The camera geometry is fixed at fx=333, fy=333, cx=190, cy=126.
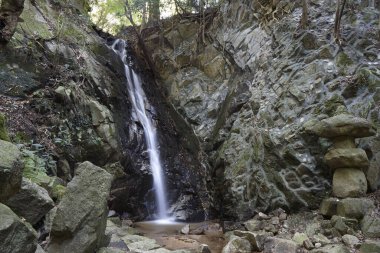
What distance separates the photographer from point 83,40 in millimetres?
10094

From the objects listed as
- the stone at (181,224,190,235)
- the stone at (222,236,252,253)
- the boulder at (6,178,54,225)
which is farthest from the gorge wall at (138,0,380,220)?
the boulder at (6,178,54,225)

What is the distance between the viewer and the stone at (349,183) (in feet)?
19.5

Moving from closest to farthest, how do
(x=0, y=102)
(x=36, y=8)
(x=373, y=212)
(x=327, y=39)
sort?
(x=373, y=212) → (x=0, y=102) → (x=327, y=39) → (x=36, y=8)

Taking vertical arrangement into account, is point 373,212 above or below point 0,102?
below

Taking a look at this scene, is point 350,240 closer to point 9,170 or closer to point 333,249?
point 333,249

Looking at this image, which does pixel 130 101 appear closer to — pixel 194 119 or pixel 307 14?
pixel 194 119

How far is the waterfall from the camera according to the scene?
912 cm

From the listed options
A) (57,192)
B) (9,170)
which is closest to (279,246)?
(57,192)

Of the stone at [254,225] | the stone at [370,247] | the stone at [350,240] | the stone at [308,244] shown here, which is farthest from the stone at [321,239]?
the stone at [254,225]

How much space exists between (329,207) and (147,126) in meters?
5.90

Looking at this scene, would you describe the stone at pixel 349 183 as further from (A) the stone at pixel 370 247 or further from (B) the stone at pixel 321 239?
(A) the stone at pixel 370 247

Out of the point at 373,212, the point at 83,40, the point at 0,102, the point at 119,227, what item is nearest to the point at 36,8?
the point at 83,40

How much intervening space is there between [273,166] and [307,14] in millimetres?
4242

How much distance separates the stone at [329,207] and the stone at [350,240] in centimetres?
74
